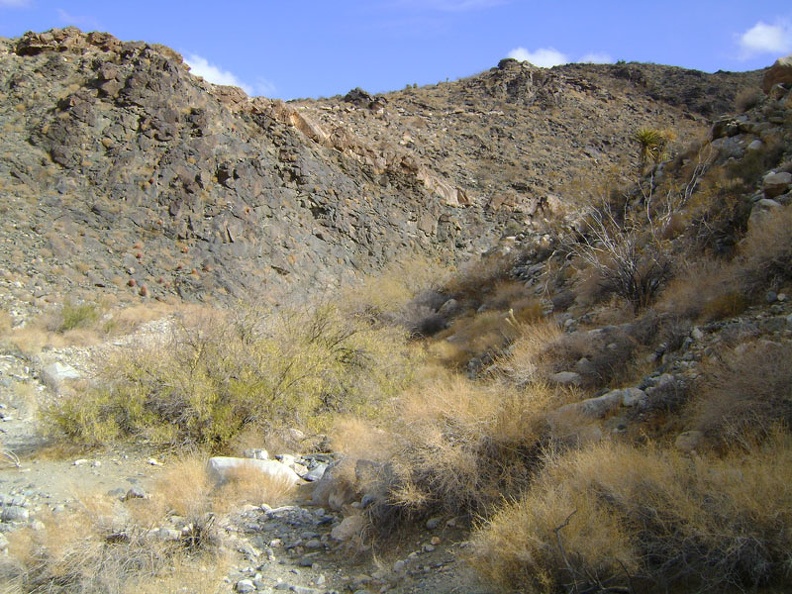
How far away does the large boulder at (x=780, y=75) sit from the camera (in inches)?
613

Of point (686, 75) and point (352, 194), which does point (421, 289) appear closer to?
point (352, 194)

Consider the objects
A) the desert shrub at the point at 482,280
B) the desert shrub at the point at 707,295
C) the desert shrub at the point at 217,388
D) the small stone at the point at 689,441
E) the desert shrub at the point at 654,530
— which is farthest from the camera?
the desert shrub at the point at 482,280

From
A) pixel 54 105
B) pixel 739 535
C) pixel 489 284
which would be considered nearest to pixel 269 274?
pixel 489 284

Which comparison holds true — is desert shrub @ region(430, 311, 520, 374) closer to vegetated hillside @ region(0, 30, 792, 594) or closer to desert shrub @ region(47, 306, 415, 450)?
vegetated hillside @ region(0, 30, 792, 594)

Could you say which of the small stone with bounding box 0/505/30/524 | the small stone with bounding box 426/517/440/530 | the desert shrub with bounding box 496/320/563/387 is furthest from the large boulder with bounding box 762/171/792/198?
the small stone with bounding box 0/505/30/524

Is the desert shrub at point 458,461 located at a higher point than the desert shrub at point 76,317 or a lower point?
lower

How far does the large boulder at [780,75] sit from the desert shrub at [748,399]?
1267 centimetres

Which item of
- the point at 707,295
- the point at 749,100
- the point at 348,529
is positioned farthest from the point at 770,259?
the point at 749,100

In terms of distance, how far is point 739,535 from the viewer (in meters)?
3.71

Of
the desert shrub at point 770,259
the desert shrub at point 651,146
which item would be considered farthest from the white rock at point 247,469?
the desert shrub at point 651,146

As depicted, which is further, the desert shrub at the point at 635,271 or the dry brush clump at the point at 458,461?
the desert shrub at the point at 635,271

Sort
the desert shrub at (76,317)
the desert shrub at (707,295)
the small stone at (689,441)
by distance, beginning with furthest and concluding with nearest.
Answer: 1. the desert shrub at (76,317)
2. the desert shrub at (707,295)
3. the small stone at (689,441)

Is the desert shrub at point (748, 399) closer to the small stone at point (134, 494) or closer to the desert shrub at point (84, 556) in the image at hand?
the desert shrub at point (84, 556)

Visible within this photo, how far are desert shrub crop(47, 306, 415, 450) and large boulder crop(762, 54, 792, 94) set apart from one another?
1253 cm
